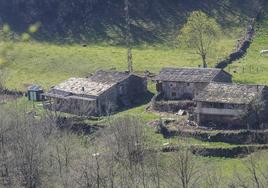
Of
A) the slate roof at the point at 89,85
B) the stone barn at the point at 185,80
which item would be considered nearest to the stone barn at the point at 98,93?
the slate roof at the point at 89,85

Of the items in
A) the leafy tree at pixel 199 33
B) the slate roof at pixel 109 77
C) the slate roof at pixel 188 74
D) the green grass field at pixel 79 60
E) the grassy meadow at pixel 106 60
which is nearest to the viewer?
the slate roof at pixel 188 74

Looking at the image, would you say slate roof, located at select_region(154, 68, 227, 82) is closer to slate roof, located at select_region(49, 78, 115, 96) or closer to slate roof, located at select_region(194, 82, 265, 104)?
slate roof, located at select_region(194, 82, 265, 104)

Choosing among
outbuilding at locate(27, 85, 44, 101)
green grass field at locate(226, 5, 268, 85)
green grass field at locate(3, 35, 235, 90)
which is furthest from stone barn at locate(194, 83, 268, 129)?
outbuilding at locate(27, 85, 44, 101)

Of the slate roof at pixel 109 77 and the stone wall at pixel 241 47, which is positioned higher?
the stone wall at pixel 241 47

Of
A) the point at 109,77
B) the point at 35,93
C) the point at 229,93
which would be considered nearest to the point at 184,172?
the point at 229,93

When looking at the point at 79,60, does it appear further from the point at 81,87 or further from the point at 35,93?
the point at 81,87

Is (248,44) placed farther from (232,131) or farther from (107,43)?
(232,131)

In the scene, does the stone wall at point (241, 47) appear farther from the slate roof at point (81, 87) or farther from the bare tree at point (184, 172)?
the bare tree at point (184, 172)
